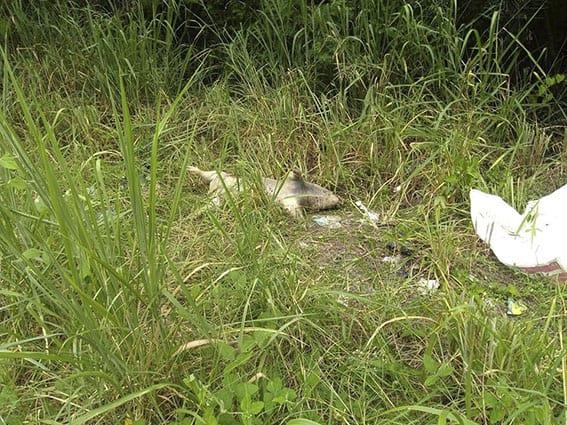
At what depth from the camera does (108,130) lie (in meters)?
3.14

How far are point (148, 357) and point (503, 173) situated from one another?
171cm

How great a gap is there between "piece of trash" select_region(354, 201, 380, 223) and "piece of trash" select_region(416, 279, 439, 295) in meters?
0.42

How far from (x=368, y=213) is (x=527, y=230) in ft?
1.89

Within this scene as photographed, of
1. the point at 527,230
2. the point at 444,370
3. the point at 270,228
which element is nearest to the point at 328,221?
the point at 270,228

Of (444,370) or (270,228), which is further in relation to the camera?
(270,228)

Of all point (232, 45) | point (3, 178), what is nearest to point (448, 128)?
point (232, 45)

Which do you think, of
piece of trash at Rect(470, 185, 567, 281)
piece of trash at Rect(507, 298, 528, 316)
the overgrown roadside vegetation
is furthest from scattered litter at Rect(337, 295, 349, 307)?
piece of trash at Rect(470, 185, 567, 281)

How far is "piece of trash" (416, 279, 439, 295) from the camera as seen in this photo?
7.18ft

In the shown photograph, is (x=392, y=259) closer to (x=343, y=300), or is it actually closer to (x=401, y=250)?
(x=401, y=250)

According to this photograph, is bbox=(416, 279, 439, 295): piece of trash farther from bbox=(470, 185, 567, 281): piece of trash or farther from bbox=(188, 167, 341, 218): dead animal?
bbox=(188, 167, 341, 218): dead animal

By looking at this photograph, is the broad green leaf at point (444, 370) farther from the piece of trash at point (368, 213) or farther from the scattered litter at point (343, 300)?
the piece of trash at point (368, 213)

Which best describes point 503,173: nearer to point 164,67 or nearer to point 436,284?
point 436,284

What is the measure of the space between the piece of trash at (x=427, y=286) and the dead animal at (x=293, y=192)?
0.56m

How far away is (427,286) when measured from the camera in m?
2.24
